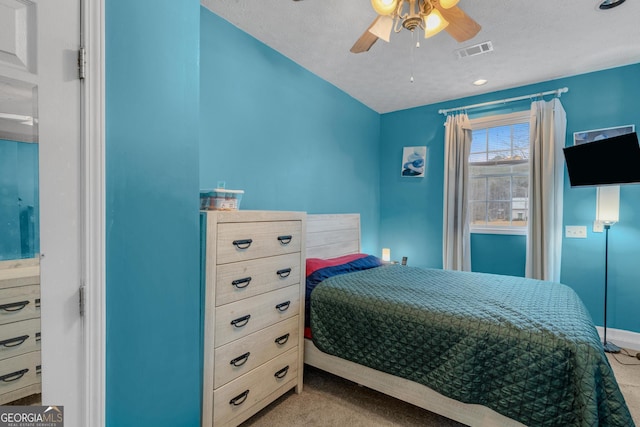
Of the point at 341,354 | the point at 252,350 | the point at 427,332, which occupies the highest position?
the point at 427,332

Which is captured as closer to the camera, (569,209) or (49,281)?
(49,281)

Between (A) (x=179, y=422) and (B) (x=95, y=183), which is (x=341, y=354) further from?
(B) (x=95, y=183)

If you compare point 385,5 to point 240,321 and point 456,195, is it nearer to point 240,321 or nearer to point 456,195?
point 240,321

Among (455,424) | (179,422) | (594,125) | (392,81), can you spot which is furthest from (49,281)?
(594,125)

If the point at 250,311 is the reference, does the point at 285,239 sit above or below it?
above

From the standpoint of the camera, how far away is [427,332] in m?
1.64

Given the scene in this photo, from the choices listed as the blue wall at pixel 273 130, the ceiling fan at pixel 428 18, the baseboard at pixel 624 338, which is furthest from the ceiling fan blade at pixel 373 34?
the baseboard at pixel 624 338

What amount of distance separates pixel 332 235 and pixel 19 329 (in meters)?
2.63

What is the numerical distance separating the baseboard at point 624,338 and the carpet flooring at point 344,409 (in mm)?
784

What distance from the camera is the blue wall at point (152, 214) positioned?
106 centimetres

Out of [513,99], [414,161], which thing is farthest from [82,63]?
[513,99]

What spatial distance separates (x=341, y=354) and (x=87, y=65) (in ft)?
6.36

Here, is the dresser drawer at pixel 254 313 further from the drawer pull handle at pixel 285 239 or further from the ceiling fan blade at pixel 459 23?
the ceiling fan blade at pixel 459 23

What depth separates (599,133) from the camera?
9.81ft
